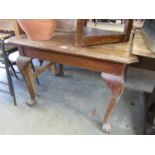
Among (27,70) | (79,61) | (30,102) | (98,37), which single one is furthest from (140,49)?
(30,102)

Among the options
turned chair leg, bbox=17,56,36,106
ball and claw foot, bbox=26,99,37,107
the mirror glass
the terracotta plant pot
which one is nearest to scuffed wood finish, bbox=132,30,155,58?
the mirror glass

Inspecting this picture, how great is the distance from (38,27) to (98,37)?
44 cm

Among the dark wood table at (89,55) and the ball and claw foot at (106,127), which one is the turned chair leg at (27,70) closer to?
the dark wood table at (89,55)

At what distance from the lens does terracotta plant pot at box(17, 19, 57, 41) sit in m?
1.21

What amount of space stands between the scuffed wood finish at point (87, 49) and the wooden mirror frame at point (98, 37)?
0.04 metres

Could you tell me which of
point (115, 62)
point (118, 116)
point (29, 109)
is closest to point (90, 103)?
point (118, 116)

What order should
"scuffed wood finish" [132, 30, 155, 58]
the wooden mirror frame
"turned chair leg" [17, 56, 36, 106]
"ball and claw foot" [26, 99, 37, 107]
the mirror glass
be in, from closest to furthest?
"scuffed wood finish" [132, 30, 155, 58] → the wooden mirror frame → the mirror glass → "turned chair leg" [17, 56, 36, 106] → "ball and claw foot" [26, 99, 37, 107]

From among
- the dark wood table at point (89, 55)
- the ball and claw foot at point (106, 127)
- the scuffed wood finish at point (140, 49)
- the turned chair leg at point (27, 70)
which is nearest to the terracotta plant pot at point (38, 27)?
the dark wood table at point (89, 55)

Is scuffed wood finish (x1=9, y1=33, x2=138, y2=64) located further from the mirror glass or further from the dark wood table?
the mirror glass

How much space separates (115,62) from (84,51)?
22cm

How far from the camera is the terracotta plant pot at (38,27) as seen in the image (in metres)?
1.21

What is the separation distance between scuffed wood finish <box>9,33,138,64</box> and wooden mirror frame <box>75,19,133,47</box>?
36mm

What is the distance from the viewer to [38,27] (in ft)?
4.08

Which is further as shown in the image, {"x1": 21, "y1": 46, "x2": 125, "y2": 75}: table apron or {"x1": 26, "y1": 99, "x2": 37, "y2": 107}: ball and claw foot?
{"x1": 26, "y1": 99, "x2": 37, "y2": 107}: ball and claw foot
